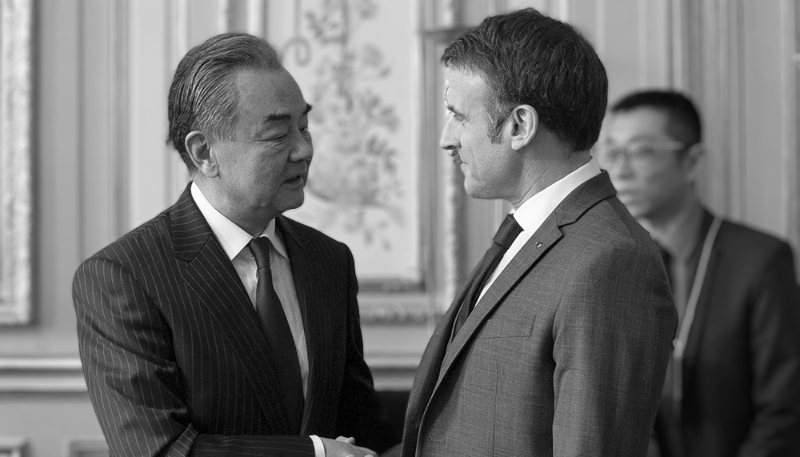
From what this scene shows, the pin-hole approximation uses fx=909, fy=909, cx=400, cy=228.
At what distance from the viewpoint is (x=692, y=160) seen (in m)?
3.07

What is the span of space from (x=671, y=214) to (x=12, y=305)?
94.6 inches

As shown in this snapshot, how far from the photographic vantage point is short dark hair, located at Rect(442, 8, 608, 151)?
1531 millimetres

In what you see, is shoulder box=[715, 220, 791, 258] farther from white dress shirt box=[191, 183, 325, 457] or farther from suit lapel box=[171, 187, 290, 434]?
suit lapel box=[171, 187, 290, 434]

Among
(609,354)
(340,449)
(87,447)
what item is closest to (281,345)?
(340,449)

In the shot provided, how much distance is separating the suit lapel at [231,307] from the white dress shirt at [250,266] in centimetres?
4

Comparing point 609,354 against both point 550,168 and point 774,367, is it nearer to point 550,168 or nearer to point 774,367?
point 550,168

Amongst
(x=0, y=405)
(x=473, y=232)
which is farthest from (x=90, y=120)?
(x=473, y=232)

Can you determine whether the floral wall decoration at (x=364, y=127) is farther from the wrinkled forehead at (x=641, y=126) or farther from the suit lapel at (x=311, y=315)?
the suit lapel at (x=311, y=315)

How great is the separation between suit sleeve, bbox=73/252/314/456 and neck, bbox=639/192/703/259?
1789mm

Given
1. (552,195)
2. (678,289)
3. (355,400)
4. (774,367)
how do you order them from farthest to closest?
(678,289)
(774,367)
(355,400)
(552,195)

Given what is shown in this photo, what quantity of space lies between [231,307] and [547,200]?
0.59m

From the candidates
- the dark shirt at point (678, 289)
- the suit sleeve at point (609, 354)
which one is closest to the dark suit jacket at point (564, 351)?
the suit sleeve at point (609, 354)

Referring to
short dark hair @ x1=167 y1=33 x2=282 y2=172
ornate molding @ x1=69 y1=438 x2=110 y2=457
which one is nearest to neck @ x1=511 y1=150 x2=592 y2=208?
short dark hair @ x1=167 y1=33 x2=282 y2=172

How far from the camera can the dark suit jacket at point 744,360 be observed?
280cm
